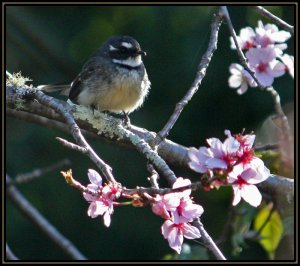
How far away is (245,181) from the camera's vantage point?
2.05m

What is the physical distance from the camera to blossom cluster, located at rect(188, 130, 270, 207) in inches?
76.9

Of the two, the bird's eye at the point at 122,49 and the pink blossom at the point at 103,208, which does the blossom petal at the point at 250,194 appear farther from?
the bird's eye at the point at 122,49

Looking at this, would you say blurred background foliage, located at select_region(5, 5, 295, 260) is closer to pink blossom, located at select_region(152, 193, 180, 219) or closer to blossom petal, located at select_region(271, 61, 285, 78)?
blossom petal, located at select_region(271, 61, 285, 78)

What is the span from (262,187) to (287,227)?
20cm

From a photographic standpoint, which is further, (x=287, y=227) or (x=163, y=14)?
(x=163, y=14)

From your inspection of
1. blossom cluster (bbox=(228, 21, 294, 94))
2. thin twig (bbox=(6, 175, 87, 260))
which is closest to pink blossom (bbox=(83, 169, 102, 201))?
blossom cluster (bbox=(228, 21, 294, 94))

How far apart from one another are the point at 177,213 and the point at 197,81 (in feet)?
2.57

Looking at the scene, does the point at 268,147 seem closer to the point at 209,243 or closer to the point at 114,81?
Answer: the point at 114,81

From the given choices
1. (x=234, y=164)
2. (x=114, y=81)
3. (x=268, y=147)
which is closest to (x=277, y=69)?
(x=268, y=147)

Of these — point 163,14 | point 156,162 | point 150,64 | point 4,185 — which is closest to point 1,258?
point 4,185

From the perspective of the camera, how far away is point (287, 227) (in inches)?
122

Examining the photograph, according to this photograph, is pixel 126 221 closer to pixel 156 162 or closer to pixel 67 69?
pixel 67 69

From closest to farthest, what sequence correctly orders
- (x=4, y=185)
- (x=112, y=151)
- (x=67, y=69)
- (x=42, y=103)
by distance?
(x=42, y=103) → (x=4, y=185) → (x=112, y=151) → (x=67, y=69)

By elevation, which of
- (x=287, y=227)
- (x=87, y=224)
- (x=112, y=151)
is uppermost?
(x=287, y=227)
